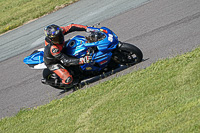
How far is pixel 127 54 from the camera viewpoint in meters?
8.62

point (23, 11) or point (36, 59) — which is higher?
point (36, 59)

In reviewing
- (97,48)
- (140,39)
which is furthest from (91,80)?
(140,39)

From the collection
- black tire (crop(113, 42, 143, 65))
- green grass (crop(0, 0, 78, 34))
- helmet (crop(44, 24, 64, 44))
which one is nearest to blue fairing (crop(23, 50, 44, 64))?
helmet (crop(44, 24, 64, 44))

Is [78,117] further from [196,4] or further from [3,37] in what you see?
[3,37]

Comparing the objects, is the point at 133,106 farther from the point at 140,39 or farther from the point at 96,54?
the point at 140,39

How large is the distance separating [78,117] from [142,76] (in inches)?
74.8

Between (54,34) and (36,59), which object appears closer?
(54,34)

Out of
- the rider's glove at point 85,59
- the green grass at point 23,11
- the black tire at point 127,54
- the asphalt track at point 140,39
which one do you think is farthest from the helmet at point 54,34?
the green grass at point 23,11

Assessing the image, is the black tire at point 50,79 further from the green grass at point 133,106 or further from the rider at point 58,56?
the green grass at point 133,106

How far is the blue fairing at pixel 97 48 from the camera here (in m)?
8.38

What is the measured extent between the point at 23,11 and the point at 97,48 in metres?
12.5

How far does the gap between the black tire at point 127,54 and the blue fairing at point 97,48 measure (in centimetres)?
18

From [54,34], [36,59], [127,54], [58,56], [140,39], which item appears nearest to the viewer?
[54,34]

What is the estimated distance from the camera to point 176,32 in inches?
393
